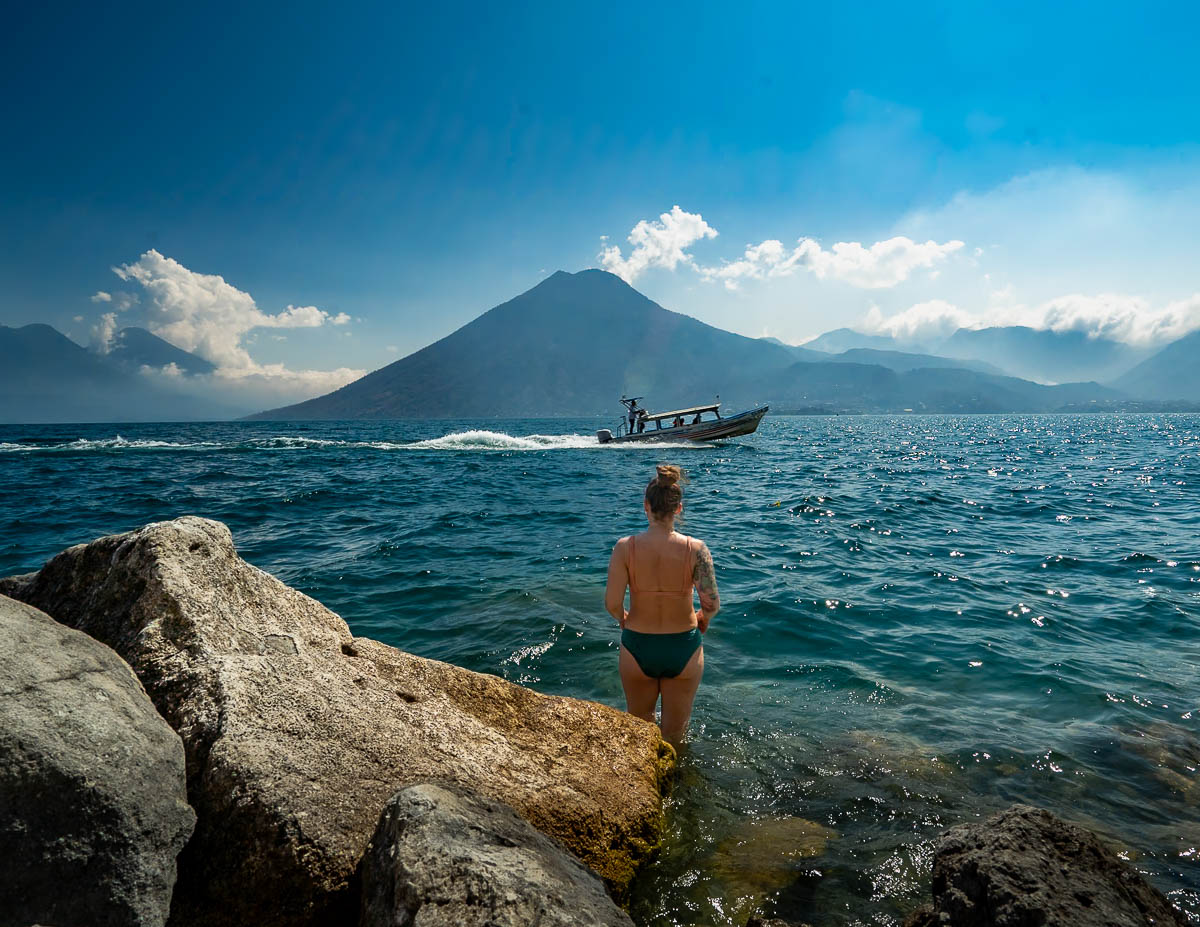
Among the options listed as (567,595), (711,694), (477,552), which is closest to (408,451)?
(477,552)

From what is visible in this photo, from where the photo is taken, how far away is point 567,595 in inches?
367

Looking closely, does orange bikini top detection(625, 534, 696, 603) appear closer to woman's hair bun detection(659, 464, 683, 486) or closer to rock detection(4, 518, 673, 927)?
woman's hair bun detection(659, 464, 683, 486)

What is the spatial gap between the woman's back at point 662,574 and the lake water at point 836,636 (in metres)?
1.41

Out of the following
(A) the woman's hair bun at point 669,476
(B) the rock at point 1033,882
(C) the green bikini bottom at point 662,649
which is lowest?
(B) the rock at point 1033,882

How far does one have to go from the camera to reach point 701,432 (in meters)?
42.1

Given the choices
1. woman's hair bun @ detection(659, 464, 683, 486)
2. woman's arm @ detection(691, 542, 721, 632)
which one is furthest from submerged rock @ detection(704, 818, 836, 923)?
woman's hair bun @ detection(659, 464, 683, 486)

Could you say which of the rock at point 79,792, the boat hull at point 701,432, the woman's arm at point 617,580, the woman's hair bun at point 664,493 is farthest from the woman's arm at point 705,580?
the boat hull at point 701,432

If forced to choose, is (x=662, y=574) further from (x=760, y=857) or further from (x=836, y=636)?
(x=836, y=636)

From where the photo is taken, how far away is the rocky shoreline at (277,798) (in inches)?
81.0

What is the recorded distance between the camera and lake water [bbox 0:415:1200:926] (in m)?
4.05

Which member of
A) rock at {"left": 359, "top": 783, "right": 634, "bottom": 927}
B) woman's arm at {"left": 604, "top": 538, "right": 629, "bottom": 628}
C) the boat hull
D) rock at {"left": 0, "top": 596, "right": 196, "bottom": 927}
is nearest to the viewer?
rock at {"left": 0, "top": 596, "right": 196, "bottom": 927}

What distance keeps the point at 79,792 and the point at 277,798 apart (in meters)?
0.70

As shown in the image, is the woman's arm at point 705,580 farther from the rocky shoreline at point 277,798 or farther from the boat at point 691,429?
the boat at point 691,429

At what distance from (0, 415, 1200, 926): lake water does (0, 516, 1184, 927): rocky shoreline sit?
43.5 inches
